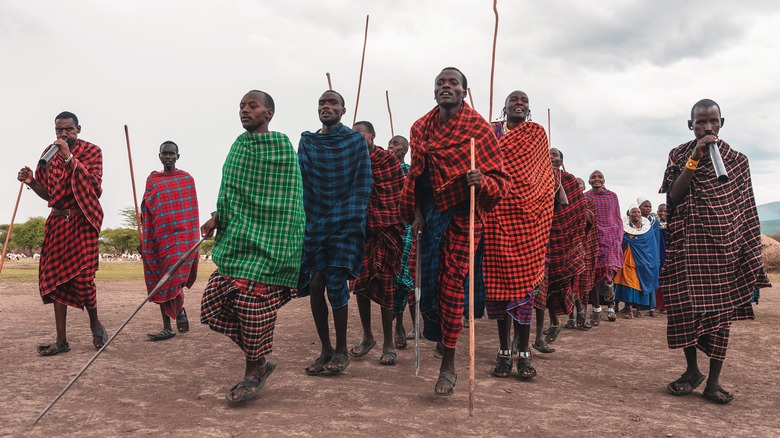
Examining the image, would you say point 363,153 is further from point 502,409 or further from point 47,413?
point 47,413

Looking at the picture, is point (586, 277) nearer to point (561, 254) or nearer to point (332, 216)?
point (561, 254)

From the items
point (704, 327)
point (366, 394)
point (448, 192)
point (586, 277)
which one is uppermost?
point (448, 192)

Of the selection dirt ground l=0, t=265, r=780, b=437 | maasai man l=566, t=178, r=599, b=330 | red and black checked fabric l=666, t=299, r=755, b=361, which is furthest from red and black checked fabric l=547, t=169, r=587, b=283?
red and black checked fabric l=666, t=299, r=755, b=361

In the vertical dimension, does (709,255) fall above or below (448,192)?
below

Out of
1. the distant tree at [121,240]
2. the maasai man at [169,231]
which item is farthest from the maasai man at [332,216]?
the distant tree at [121,240]

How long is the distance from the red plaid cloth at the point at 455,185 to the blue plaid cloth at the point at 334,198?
70 centimetres

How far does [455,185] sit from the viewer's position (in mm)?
4336

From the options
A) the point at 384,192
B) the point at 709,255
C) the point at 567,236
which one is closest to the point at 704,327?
the point at 709,255

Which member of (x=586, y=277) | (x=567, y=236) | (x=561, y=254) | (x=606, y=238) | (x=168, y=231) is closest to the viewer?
(x=561, y=254)

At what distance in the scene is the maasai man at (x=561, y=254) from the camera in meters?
6.28

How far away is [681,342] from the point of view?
468cm

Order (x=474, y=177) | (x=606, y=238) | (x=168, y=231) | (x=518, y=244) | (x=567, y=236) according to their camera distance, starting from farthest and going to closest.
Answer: (x=606, y=238), (x=168, y=231), (x=567, y=236), (x=518, y=244), (x=474, y=177)

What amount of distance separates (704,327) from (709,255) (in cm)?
57

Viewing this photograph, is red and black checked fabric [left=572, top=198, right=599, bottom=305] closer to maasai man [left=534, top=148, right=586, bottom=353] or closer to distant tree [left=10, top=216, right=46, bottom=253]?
maasai man [left=534, top=148, right=586, bottom=353]
